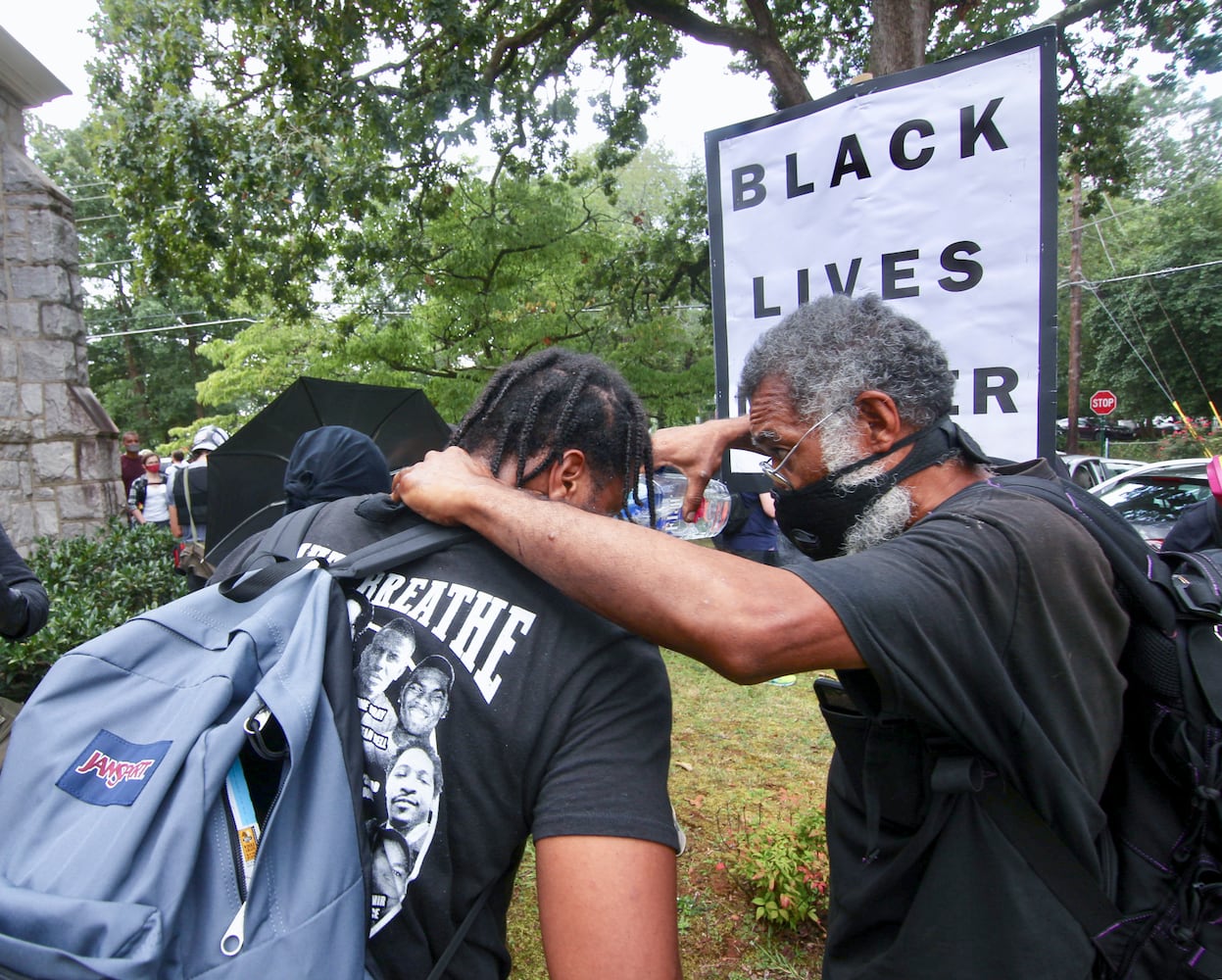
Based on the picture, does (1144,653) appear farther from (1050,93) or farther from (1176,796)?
(1050,93)

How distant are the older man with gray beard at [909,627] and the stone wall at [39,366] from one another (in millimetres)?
6739

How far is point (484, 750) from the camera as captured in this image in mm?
→ 1248

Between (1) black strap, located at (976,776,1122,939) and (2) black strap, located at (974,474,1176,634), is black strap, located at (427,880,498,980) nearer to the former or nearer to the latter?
(1) black strap, located at (976,776,1122,939)

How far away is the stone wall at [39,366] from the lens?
6664 millimetres

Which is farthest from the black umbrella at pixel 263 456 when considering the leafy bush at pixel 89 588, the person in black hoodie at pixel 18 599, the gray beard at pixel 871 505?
the gray beard at pixel 871 505

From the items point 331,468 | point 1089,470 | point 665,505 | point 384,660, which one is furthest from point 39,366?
point 1089,470

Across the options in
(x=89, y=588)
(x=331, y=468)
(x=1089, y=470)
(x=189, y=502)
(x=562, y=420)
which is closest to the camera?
(x=562, y=420)

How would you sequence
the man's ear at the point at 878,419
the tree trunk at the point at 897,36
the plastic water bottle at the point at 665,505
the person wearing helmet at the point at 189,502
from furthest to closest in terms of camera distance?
the person wearing helmet at the point at 189,502
the tree trunk at the point at 897,36
the plastic water bottle at the point at 665,505
the man's ear at the point at 878,419

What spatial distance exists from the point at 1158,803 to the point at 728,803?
9.81 feet

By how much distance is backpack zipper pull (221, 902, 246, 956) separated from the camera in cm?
102

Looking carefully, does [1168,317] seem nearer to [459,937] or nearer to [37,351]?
[37,351]

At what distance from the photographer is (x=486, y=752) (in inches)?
49.2

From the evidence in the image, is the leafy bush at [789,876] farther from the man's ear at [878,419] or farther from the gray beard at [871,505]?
the man's ear at [878,419]

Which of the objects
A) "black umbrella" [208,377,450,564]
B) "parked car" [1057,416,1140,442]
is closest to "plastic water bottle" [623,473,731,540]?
"black umbrella" [208,377,450,564]
